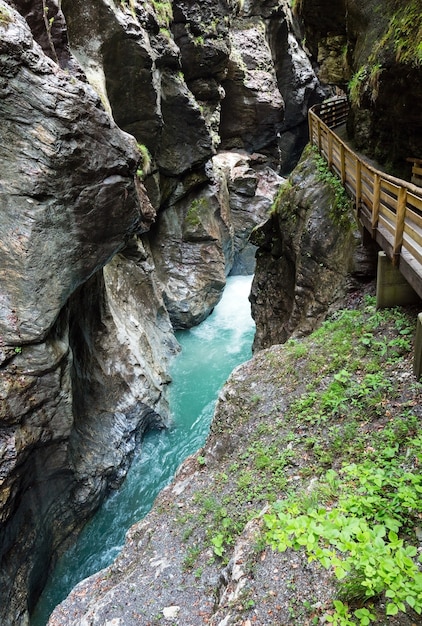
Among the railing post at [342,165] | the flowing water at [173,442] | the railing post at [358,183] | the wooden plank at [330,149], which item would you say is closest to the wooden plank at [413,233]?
the railing post at [358,183]

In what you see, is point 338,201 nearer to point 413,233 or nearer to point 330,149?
point 330,149

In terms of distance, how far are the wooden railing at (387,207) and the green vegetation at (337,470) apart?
4.48ft

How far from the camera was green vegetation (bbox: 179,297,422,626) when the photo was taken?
3.16 meters

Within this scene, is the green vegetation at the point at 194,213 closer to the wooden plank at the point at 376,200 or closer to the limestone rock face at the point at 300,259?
the limestone rock face at the point at 300,259

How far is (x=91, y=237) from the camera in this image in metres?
9.29

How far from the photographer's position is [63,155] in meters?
8.02

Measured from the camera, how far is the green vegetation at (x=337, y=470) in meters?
3.16

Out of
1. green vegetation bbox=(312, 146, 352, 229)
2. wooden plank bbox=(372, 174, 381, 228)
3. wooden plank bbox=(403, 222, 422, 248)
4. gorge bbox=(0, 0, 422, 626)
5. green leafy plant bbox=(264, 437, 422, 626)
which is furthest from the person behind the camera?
green vegetation bbox=(312, 146, 352, 229)

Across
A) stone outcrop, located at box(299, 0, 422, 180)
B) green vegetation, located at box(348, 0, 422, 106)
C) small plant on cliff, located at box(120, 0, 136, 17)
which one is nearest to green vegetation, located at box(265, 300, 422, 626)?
stone outcrop, located at box(299, 0, 422, 180)

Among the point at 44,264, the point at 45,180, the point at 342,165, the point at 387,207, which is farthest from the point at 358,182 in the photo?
the point at 44,264

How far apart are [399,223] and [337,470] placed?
4.29m

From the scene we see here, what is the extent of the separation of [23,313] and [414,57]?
10364 millimetres

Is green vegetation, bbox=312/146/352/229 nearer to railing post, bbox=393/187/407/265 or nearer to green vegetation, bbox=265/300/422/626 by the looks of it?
green vegetation, bbox=265/300/422/626

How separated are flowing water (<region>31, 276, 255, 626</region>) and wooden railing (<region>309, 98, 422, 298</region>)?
31.0ft
